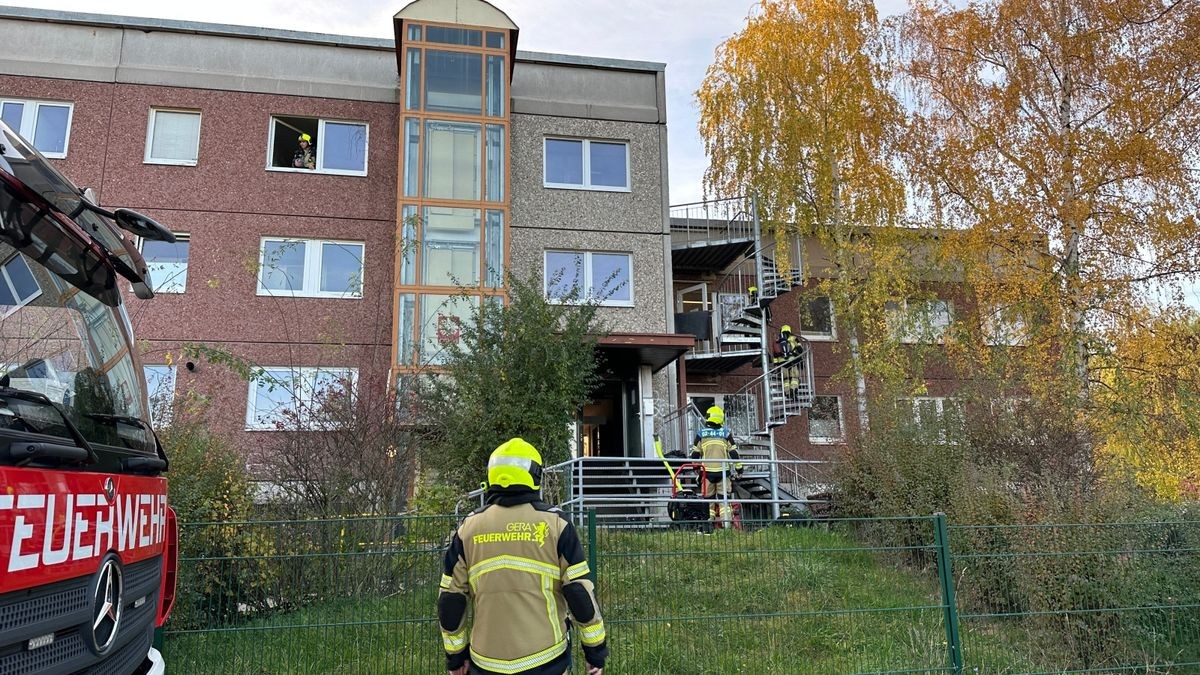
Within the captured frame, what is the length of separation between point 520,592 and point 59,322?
222 centimetres

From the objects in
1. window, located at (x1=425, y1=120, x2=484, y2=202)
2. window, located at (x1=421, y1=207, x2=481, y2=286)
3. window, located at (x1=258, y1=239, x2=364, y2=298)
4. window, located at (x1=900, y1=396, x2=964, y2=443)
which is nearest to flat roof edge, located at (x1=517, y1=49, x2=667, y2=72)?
window, located at (x1=425, y1=120, x2=484, y2=202)

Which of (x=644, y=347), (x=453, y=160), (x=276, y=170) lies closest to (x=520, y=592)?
(x=644, y=347)

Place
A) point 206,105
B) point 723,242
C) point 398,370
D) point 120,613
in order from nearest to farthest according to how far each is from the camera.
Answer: point 120,613 < point 398,370 < point 206,105 < point 723,242

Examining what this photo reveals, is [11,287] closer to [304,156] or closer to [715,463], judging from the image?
[715,463]

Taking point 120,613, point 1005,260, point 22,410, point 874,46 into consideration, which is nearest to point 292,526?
point 120,613

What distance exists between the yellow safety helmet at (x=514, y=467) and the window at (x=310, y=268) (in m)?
12.1

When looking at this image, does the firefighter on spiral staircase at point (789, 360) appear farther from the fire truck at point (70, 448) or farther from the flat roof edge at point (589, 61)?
the fire truck at point (70, 448)

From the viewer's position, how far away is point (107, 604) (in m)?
2.69

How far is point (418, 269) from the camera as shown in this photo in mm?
14758

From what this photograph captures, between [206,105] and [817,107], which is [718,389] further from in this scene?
[206,105]

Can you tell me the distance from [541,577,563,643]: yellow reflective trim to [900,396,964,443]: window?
24.3ft

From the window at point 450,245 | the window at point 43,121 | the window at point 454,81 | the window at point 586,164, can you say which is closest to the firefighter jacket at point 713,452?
the window at point 450,245

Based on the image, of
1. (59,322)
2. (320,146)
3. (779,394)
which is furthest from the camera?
(779,394)

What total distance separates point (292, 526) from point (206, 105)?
13.1 metres
